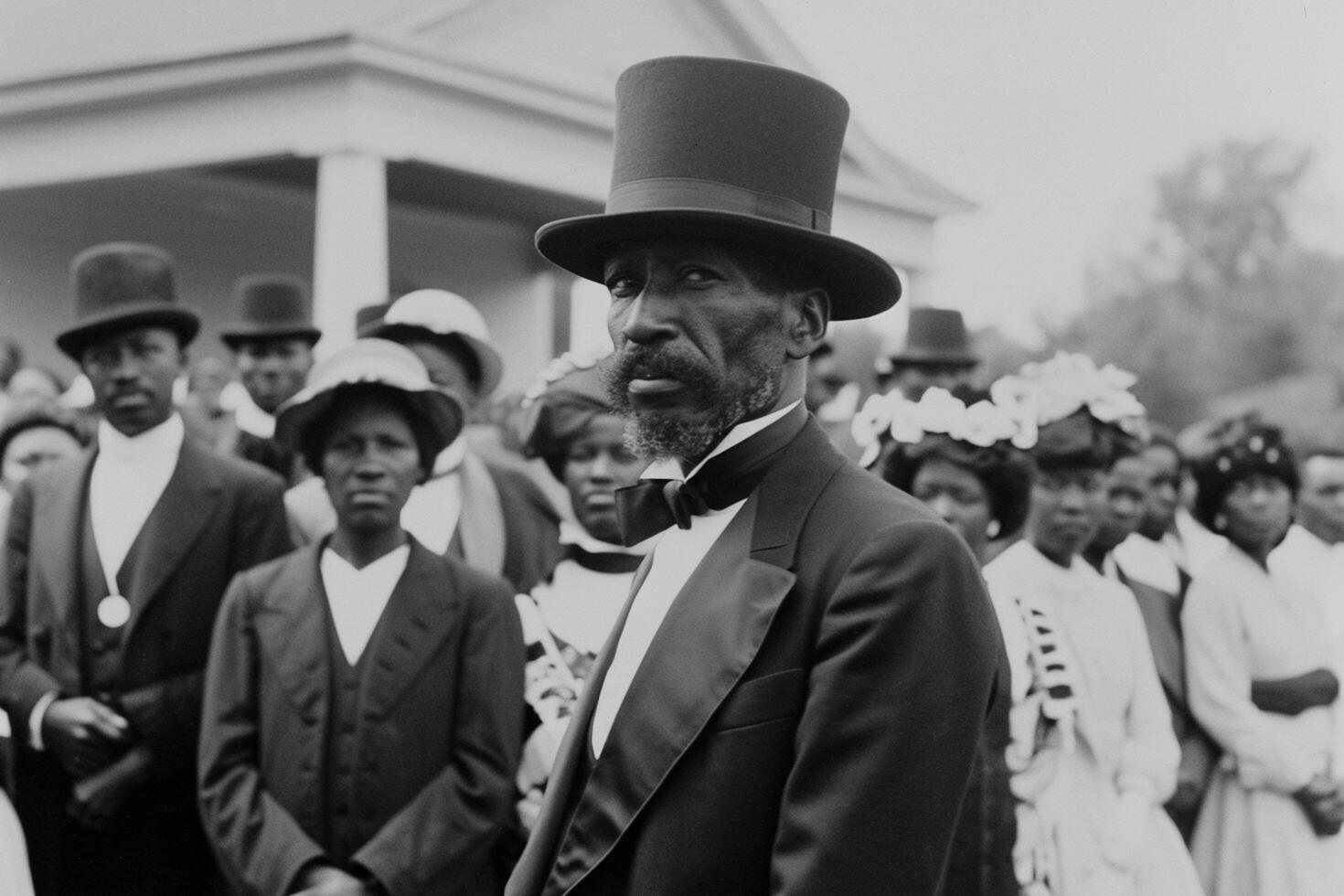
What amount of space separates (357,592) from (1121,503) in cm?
305

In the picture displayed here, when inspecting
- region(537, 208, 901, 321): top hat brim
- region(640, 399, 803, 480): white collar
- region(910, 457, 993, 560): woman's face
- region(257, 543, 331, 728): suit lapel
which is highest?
region(537, 208, 901, 321): top hat brim

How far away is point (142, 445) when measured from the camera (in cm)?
527

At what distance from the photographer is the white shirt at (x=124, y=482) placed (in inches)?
201

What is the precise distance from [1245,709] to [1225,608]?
14.8 inches

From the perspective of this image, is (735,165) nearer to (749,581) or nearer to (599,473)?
(749,581)

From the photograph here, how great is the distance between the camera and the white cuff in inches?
191

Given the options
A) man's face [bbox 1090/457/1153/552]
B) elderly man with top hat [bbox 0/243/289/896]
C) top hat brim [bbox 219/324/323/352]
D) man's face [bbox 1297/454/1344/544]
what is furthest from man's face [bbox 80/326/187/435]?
man's face [bbox 1297/454/1344/544]

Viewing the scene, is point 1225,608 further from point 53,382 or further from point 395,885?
point 53,382

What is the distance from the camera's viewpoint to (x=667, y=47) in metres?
14.8

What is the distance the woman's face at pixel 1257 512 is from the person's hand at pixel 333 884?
358 cm

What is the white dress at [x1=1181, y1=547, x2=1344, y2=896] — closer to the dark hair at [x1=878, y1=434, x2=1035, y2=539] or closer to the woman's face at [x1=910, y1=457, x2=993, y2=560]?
the dark hair at [x1=878, y1=434, x2=1035, y2=539]

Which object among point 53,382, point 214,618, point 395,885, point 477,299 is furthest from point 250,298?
point 477,299

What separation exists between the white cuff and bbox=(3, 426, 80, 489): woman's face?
2.04 metres

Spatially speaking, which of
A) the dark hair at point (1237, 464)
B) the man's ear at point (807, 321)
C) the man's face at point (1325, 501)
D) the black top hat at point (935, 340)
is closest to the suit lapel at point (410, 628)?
the man's ear at point (807, 321)
